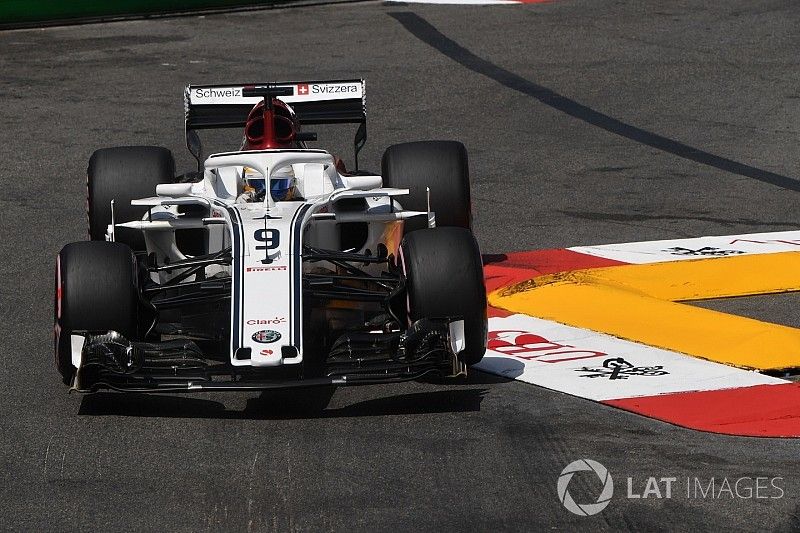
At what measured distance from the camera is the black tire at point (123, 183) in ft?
27.9

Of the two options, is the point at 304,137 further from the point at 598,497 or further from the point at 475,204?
the point at 598,497

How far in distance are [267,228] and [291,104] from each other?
235 centimetres

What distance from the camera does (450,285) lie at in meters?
6.99

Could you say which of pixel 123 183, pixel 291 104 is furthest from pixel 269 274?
pixel 291 104

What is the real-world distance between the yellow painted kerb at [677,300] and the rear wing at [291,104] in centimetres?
151

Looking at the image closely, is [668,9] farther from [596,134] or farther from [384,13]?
[596,134]

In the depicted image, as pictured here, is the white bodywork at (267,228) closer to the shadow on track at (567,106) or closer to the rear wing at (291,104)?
the rear wing at (291,104)

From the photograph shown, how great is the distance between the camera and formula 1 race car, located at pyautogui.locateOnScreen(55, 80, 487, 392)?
6668 millimetres

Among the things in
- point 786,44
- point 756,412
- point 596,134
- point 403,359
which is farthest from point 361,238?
point 786,44

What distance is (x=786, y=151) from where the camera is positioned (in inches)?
509

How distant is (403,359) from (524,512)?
4.17ft

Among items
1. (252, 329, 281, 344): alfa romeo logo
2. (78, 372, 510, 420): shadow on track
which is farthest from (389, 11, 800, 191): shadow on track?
(252, 329, 281, 344): alfa romeo logo

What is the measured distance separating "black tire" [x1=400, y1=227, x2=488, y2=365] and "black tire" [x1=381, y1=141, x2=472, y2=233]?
4.94 ft

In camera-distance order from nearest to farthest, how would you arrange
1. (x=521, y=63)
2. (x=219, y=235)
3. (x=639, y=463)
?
(x=639, y=463)
(x=219, y=235)
(x=521, y=63)
